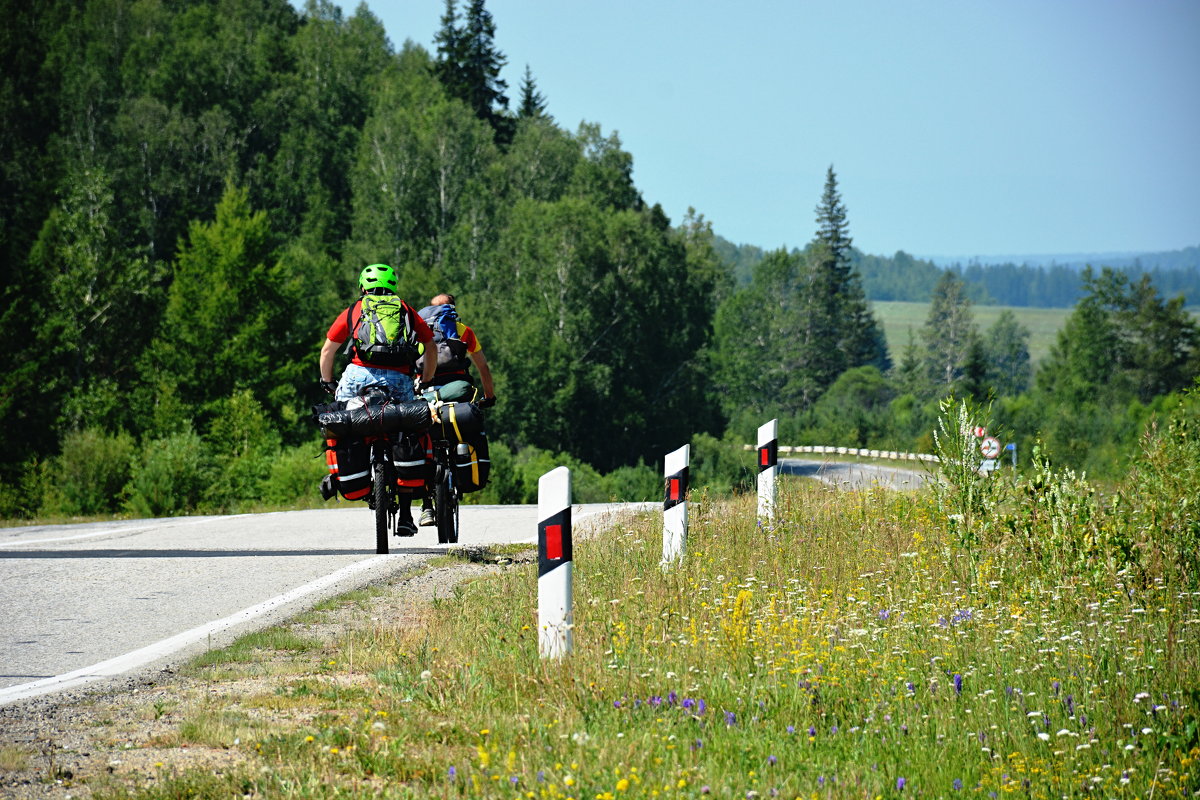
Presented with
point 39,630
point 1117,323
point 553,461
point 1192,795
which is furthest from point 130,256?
point 1117,323

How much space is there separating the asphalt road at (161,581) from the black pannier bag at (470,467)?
0.71 meters

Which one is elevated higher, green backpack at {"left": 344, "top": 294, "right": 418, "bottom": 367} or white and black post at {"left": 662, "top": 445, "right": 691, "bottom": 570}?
green backpack at {"left": 344, "top": 294, "right": 418, "bottom": 367}

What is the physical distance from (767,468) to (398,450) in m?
3.11

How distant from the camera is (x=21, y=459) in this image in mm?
45812

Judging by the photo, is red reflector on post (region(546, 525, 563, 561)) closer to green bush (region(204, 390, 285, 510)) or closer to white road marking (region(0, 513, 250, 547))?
white road marking (region(0, 513, 250, 547))

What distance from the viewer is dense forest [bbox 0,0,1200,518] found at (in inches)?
2042

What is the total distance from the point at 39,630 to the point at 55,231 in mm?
50816

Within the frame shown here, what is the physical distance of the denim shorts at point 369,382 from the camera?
9.42 metres

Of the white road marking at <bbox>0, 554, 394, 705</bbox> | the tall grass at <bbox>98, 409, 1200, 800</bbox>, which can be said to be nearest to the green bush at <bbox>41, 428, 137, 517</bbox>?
the white road marking at <bbox>0, 554, 394, 705</bbox>

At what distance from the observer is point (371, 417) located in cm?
926

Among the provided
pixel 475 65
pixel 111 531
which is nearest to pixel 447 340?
pixel 111 531

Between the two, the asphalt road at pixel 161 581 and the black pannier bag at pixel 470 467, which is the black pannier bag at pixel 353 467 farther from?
the black pannier bag at pixel 470 467

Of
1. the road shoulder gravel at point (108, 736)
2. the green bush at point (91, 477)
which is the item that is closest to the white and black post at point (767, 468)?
the road shoulder gravel at point (108, 736)

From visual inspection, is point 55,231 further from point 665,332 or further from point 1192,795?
point 1192,795
